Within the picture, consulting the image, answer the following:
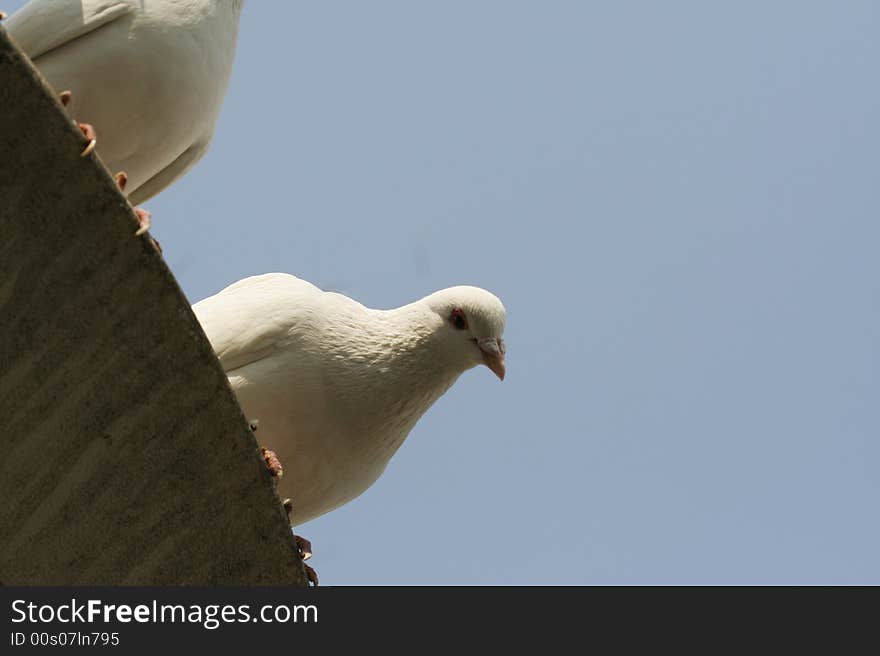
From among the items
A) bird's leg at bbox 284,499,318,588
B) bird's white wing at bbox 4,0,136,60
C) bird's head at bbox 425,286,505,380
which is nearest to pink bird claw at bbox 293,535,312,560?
bird's leg at bbox 284,499,318,588

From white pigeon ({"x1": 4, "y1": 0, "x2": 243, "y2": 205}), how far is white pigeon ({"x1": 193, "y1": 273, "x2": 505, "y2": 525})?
1.63m

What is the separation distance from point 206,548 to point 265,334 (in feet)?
8.98

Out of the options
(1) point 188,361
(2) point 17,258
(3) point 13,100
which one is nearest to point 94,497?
(1) point 188,361

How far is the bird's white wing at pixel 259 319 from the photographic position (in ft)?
37.8

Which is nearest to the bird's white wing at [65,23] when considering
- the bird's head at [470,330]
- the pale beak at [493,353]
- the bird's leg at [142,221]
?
the bird's leg at [142,221]

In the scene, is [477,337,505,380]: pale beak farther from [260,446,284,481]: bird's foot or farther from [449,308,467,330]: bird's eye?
[260,446,284,481]: bird's foot

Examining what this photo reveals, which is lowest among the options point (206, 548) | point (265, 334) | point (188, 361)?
point (206, 548)

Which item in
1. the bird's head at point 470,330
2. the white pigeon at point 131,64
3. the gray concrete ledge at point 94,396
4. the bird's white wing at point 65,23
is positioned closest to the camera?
the gray concrete ledge at point 94,396

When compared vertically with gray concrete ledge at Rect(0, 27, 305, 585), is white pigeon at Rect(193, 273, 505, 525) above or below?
above

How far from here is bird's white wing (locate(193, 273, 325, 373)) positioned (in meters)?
11.5

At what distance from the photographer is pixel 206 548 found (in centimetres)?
917

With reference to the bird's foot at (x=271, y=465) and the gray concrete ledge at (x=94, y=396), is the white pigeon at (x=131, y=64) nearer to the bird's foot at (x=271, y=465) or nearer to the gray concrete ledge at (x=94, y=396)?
the gray concrete ledge at (x=94, y=396)

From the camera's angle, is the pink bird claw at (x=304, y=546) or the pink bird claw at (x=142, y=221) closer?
the pink bird claw at (x=142, y=221)

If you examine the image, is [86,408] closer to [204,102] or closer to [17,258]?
[17,258]
